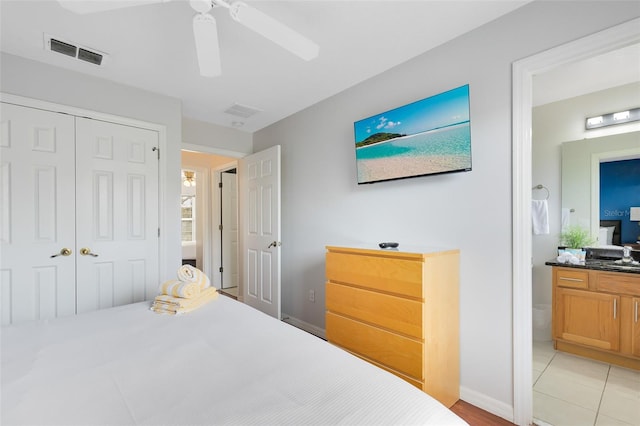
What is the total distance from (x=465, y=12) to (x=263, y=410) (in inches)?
90.8

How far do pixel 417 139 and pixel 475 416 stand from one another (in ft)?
6.16

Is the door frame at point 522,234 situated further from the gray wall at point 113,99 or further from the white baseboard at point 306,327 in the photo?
the gray wall at point 113,99

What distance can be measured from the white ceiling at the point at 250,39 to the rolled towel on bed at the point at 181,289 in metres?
1.66

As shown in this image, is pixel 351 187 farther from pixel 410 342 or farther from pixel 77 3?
pixel 77 3

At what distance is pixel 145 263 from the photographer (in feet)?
9.32

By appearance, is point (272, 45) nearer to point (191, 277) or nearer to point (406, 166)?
point (406, 166)

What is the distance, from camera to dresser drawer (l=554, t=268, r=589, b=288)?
2.54 m

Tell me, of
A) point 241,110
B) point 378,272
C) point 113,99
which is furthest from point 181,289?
point 241,110

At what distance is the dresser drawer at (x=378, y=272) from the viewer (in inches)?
70.7

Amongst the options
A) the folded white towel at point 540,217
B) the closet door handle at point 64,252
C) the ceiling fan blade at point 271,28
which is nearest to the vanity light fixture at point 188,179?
the closet door handle at point 64,252

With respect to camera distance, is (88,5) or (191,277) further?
(191,277)

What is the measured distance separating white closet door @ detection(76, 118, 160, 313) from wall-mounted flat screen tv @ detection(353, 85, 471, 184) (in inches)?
81.9

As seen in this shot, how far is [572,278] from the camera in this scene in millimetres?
2604

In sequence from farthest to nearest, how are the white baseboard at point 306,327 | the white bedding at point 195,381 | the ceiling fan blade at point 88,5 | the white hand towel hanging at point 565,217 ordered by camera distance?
1. the white baseboard at point 306,327
2. the white hand towel hanging at point 565,217
3. the ceiling fan blade at point 88,5
4. the white bedding at point 195,381
